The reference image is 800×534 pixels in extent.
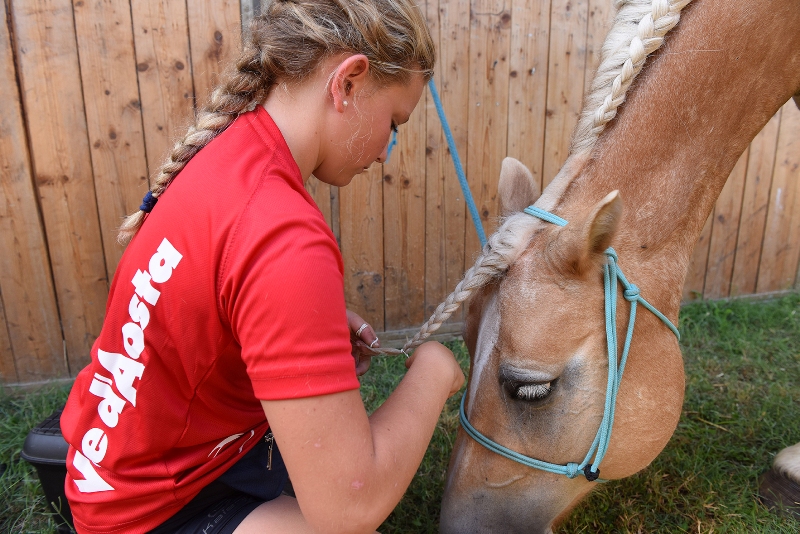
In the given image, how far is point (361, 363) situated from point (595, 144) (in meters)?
0.92

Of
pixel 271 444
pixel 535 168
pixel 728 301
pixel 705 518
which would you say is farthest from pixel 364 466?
pixel 728 301

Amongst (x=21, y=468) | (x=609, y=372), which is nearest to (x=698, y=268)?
(x=609, y=372)

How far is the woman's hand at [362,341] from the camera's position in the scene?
5.45 ft

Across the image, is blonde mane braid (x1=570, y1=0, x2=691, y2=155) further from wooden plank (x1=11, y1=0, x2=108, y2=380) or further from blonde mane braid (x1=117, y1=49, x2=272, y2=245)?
wooden plank (x1=11, y1=0, x2=108, y2=380)

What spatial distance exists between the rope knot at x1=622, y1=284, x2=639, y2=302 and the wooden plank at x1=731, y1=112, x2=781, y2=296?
3.18 metres

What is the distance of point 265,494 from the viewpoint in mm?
1521

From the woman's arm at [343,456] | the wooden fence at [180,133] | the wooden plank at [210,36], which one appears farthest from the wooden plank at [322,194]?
the woman's arm at [343,456]

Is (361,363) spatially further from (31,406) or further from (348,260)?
(31,406)

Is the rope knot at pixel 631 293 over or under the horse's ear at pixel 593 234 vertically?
under

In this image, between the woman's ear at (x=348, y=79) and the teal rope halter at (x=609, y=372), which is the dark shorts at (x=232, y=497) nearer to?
the teal rope halter at (x=609, y=372)

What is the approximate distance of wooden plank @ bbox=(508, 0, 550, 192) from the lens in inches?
133

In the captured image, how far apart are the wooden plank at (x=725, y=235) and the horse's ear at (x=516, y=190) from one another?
2.86m

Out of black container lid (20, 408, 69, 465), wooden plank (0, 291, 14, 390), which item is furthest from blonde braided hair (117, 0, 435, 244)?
wooden plank (0, 291, 14, 390)

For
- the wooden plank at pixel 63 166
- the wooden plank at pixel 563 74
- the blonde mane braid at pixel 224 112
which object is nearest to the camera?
the blonde mane braid at pixel 224 112
